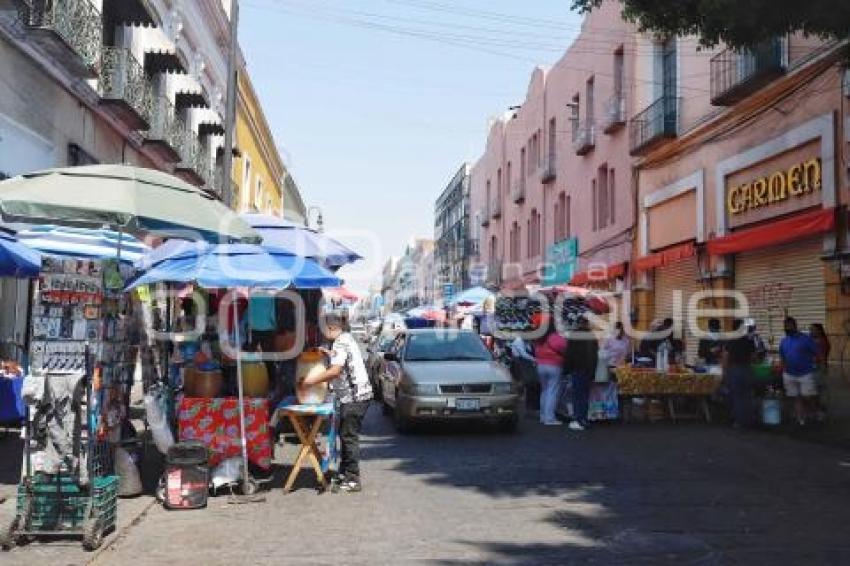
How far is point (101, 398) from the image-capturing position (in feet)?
24.8

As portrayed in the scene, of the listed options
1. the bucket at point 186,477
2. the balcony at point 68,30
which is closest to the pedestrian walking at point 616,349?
the bucket at point 186,477

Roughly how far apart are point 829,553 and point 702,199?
14.7 metres

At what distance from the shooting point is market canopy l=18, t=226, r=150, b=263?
9125 mm

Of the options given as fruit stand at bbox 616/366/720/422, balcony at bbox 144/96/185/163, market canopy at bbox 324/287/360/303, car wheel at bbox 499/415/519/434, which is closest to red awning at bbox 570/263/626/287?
market canopy at bbox 324/287/360/303

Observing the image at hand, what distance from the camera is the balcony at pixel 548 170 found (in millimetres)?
32906

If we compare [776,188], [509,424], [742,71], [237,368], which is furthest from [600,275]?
[237,368]

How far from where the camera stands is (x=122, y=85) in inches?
670

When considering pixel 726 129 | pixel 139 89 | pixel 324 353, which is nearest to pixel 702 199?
pixel 726 129

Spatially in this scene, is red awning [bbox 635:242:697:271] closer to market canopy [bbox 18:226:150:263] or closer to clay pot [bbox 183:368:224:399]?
market canopy [bbox 18:226:150:263]

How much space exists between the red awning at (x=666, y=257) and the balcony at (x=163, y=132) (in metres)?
11.7

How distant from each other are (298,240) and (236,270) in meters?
1.77

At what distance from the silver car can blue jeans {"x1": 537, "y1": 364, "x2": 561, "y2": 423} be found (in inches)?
35.8

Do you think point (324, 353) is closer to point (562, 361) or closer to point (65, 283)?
point (65, 283)

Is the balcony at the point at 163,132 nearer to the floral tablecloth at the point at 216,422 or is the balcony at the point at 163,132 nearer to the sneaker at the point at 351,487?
the floral tablecloth at the point at 216,422
